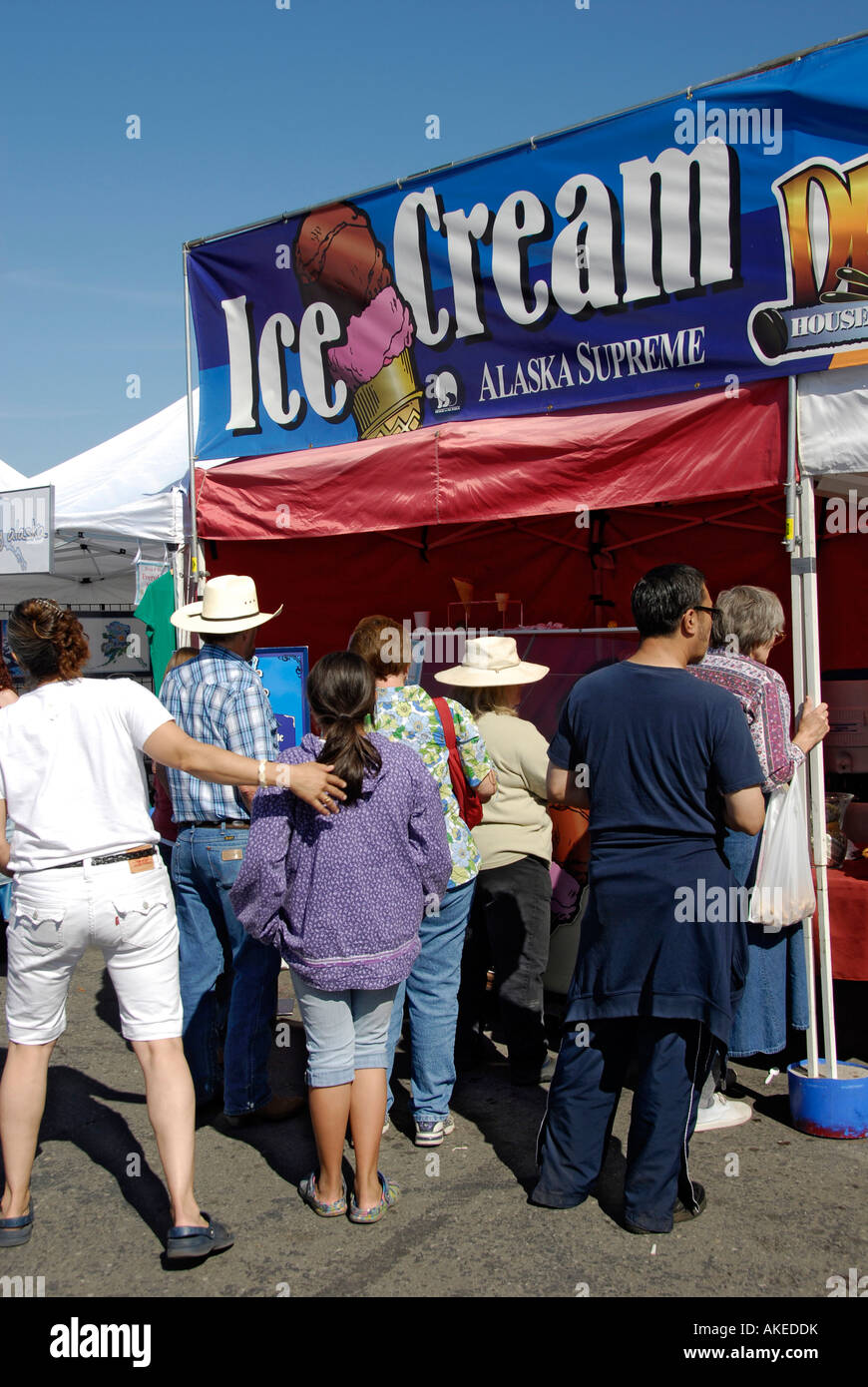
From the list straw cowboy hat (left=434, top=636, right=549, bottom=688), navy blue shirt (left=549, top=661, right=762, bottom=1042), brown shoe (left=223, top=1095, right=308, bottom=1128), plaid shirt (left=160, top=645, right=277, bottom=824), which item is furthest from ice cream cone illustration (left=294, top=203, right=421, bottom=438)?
brown shoe (left=223, top=1095, right=308, bottom=1128)

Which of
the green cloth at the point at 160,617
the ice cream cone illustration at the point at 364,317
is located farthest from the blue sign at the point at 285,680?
the ice cream cone illustration at the point at 364,317

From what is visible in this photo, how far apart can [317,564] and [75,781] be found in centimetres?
446

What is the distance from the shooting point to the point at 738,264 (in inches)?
167

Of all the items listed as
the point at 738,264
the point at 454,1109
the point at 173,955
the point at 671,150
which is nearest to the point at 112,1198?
the point at 173,955

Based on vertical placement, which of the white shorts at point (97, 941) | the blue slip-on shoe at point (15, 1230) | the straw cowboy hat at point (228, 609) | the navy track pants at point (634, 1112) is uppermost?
the straw cowboy hat at point (228, 609)

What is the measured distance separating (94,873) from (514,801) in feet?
5.85

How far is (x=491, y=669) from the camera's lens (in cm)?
429

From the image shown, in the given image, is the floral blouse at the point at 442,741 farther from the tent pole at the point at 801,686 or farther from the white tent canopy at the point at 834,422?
the white tent canopy at the point at 834,422

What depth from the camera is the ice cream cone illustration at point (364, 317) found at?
553cm

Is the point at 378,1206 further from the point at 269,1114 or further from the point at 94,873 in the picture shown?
the point at 94,873

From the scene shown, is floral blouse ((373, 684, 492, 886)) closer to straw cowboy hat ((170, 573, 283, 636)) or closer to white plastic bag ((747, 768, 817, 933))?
straw cowboy hat ((170, 573, 283, 636))

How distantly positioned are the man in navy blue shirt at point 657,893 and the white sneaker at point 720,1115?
26.7 inches
